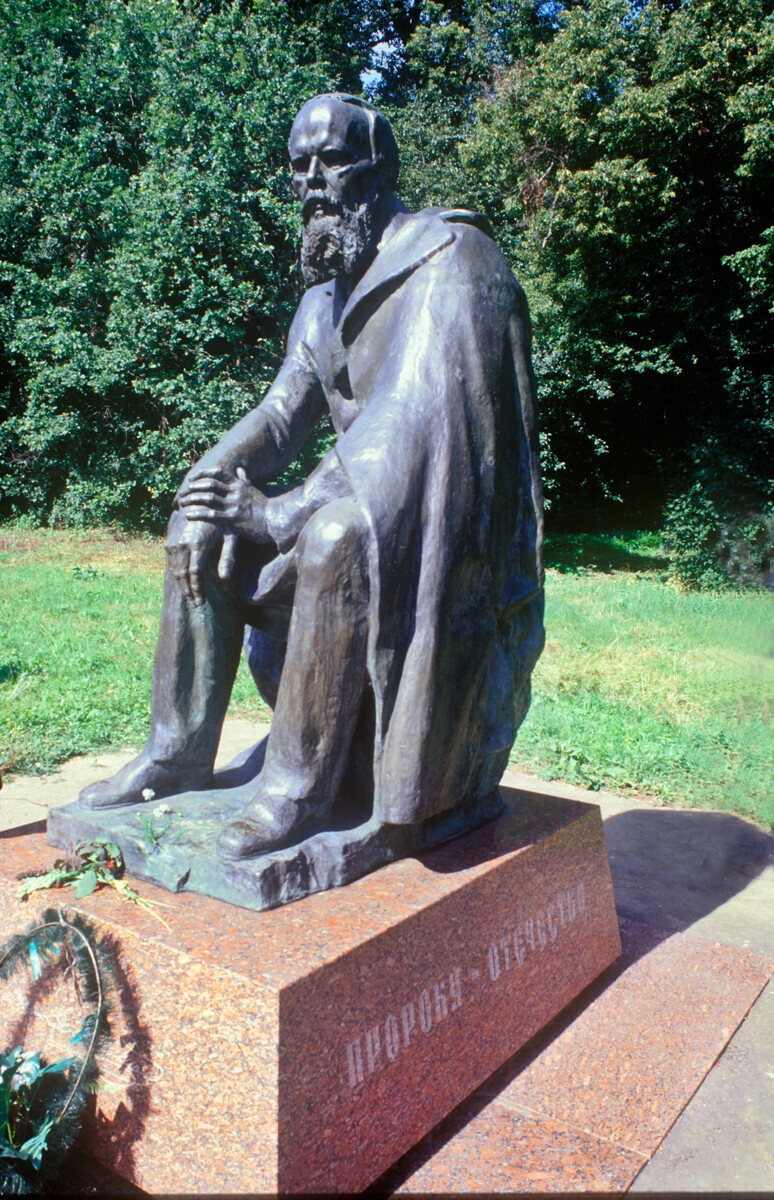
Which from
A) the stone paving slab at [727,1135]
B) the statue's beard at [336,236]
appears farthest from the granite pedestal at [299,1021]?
the statue's beard at [336,236]

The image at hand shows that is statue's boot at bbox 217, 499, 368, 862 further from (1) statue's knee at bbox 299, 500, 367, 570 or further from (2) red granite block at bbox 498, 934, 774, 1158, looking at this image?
(2) red granite block at bbox 498, 934, 774, 1158

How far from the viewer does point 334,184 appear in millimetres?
2236

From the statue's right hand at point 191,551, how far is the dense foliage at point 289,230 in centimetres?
996

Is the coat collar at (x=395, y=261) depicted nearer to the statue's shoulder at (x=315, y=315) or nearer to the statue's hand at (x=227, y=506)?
the statue's shoulder at (x=315, y=315)

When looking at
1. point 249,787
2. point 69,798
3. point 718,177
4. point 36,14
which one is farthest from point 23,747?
point 36,14

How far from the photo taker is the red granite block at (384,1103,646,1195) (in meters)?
1.87

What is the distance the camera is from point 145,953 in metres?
1.82

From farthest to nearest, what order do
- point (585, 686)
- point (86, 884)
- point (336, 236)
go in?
point (585, 686) → point (336, 236) → point (86, 884)

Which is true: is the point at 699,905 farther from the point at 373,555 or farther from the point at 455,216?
the point at 455,216

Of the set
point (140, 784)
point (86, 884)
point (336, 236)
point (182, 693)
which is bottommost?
point (86, 884)

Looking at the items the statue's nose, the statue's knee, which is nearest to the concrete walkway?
the statue's knee

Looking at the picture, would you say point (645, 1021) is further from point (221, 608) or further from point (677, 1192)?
point (221, 608)

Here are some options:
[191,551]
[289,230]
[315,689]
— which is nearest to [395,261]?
[191,551]

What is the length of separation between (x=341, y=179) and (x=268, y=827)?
1492 millimetres
